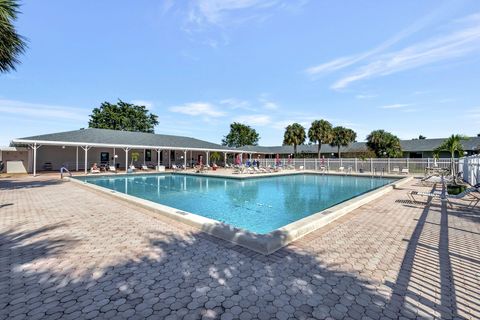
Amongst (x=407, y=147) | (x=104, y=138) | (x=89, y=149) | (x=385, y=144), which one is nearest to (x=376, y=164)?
(x=385, y=144)

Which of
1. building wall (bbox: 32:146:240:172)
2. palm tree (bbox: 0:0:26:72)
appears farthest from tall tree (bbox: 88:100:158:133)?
palm tree (bbox: 0:0:26:72)

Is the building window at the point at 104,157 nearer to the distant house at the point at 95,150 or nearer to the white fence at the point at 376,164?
the distant house at the point at 95,150

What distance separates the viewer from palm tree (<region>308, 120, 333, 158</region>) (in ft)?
128

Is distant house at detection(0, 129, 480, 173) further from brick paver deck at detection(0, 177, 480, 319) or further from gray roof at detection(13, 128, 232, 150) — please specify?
brick paver deck at detection(0, 177, 480, 319)

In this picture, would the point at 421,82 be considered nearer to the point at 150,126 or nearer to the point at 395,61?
the point at 395,61

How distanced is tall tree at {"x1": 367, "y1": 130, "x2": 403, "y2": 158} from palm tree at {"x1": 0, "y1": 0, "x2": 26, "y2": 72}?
1574 inches

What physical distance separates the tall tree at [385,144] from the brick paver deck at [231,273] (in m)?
33.7

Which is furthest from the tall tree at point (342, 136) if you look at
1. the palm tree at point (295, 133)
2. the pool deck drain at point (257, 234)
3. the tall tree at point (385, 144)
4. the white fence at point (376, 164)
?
the pool deck drain at point (257, 234)

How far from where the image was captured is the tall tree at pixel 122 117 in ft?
165

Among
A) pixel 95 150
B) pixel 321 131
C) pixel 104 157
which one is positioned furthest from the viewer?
pixel 321 131

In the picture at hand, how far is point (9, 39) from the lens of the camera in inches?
425

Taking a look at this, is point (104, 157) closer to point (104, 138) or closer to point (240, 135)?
point (104, 138)

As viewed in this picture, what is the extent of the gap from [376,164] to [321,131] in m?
13.8

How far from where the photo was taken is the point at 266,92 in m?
28.4
